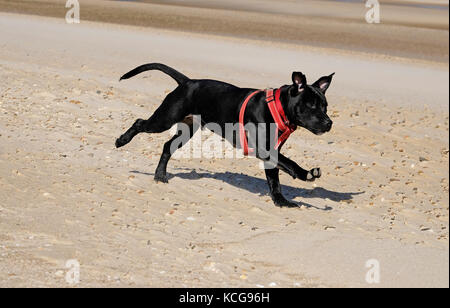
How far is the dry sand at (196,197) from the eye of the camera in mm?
6414

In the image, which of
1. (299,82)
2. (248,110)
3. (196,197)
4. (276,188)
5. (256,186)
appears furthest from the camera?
(256,186)

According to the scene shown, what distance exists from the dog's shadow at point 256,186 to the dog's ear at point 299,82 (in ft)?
5.92

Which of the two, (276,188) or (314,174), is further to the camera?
(276,188)

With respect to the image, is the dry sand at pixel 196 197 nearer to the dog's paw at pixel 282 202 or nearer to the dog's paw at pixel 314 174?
the dog's paw at pixel 282 202

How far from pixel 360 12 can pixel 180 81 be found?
33.3m

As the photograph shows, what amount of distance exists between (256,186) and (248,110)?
1.62 m

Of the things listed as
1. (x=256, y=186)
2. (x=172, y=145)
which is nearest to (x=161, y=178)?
(x=172, y=145)

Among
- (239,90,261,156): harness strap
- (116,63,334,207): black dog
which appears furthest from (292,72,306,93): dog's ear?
(239,90,261,156): harness strap

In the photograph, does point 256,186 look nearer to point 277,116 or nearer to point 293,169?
point 293,169

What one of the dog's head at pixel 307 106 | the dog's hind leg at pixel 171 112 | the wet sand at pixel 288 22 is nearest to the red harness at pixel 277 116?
the dog's head at pixel 307 106

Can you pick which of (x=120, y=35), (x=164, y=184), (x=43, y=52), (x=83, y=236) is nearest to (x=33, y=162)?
(x=164, y=184)

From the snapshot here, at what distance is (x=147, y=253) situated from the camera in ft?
21.6

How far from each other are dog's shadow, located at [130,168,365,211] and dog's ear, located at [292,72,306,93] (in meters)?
1.80

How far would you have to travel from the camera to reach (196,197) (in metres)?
8.48
